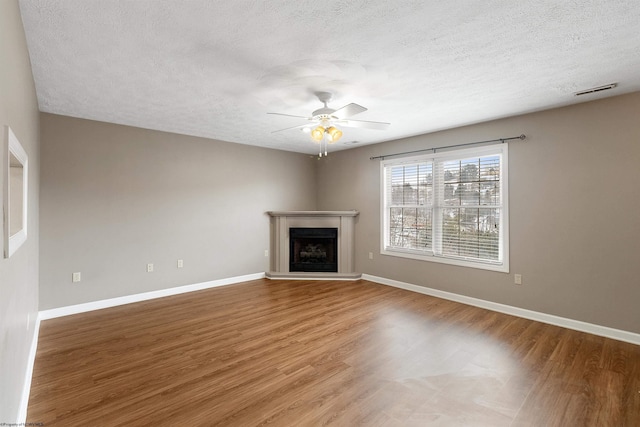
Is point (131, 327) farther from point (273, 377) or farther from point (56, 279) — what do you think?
point (273, 377)

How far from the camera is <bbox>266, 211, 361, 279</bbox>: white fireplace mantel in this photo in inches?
225

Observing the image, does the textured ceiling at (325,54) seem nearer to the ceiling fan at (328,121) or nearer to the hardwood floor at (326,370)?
the ceiling fan at (328,121)

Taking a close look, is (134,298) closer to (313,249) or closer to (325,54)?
(313,249)

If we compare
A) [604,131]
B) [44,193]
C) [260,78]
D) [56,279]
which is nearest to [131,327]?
[56,279]

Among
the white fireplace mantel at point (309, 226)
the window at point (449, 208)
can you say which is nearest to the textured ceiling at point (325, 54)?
the window at point (449, 208)

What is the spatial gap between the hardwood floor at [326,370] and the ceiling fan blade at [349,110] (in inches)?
87.4

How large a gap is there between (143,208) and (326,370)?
3.53m

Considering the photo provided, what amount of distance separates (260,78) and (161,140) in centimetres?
265

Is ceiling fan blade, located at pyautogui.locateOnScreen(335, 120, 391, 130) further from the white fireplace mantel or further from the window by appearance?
the white fireplace mantel

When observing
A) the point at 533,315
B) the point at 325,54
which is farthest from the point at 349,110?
the point at 533,315

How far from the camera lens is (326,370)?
2.51m

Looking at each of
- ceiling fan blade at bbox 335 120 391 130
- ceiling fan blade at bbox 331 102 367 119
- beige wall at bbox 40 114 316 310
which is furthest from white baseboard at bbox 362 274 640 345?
ceiling fan blade at bbox 331 102 367 119

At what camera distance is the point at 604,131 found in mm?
3176

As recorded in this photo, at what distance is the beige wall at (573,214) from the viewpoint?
121 inches
